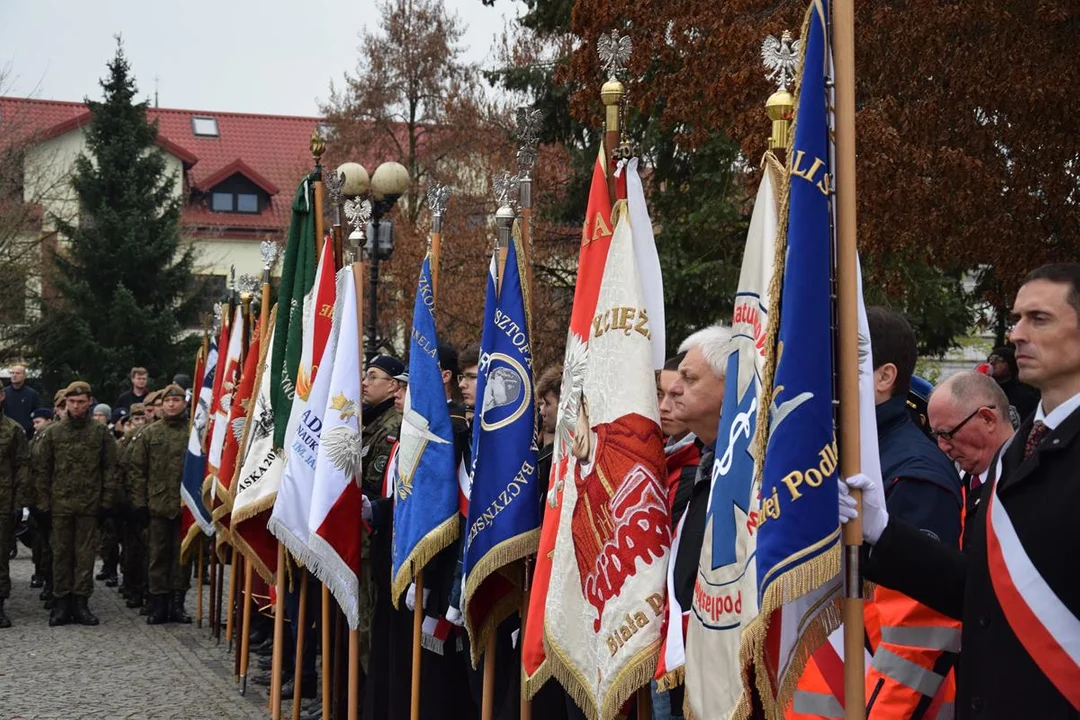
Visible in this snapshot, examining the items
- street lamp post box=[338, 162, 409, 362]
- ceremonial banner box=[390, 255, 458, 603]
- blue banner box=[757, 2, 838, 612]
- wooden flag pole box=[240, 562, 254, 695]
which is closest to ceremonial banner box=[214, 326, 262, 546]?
wooden flag pole box=[240, 562, 254, 695]

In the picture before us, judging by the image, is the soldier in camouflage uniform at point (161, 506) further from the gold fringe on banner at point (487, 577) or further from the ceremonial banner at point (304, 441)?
the gold fringe on banner at point (487, 577)

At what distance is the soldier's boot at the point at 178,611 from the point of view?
13.8 metres

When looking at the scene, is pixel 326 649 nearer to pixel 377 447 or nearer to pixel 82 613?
pixel 377 447

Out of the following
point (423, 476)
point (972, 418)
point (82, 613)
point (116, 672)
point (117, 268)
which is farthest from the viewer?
point (117, 268)

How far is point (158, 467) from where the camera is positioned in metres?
14.0

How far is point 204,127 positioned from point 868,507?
52792mm

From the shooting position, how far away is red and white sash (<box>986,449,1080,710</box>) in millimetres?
3092

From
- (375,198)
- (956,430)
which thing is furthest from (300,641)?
(375,198)

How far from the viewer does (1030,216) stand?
10758mm

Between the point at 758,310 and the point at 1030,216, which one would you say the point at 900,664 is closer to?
the point at 758,310

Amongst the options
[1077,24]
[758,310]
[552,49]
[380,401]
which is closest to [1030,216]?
[1077,24]

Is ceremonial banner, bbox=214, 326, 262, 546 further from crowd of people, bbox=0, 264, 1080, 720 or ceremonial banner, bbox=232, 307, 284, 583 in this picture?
crowd of people, bbox=0, 264, 1080, 720

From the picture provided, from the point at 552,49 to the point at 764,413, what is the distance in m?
23.9

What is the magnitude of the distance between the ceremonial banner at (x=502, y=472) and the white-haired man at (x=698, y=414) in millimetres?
1506
